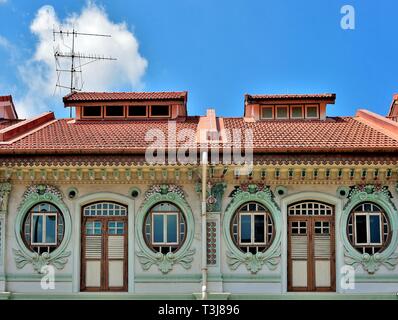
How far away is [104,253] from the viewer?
1645 centimetres

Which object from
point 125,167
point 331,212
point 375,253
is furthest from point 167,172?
point 375,253

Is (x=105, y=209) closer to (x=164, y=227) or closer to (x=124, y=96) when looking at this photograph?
(x=164, y=227)

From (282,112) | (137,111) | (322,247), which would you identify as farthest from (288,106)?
(322,247)

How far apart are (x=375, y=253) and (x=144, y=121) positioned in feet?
26.5

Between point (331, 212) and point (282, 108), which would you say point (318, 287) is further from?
point (282, 108)

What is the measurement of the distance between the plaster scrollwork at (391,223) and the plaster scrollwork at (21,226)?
671 cm

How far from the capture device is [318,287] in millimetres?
16234

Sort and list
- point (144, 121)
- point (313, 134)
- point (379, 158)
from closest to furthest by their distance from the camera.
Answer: point (379, 158) → point (313, 134) → point (144, 121)

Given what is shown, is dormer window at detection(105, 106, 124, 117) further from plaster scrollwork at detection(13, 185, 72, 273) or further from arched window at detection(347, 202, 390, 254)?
arched window at detection(347, 202, 390, 254)

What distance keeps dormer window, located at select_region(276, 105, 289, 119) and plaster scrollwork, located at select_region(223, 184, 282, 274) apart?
4.81m

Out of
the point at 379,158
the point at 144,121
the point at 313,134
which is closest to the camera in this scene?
the point at 379,158

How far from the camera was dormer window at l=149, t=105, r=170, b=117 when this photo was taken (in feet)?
68.6
